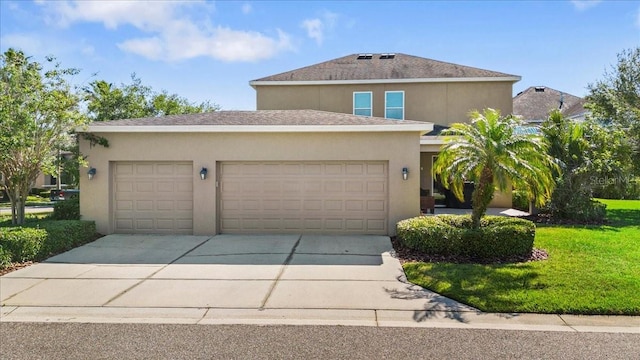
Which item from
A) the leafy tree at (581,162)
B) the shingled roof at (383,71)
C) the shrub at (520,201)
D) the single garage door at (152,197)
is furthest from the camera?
the shingled roof at (383,71)

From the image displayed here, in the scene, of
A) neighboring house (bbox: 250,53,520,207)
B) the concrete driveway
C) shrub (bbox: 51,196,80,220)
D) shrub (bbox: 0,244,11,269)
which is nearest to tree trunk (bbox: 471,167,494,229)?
the concrete driveway

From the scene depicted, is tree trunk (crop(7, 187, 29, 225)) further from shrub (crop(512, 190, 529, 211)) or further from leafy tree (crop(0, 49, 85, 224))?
shrub (crop(512, 190, 529, 211))

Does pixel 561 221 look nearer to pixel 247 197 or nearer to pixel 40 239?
pixel 247 197

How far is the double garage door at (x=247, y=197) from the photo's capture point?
1212cm

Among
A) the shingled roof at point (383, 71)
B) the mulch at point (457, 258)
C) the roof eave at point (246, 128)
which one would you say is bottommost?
the mulch at point (457, 258)

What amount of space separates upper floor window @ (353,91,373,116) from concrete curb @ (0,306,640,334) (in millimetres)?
14626

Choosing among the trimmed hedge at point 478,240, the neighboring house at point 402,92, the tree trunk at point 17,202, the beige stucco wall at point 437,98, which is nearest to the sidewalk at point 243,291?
the trimmed hedge at point 478,240

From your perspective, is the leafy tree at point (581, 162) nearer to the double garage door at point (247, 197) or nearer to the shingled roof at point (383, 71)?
the shingled roof at point (383, 71)

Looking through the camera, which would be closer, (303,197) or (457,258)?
(457,258)

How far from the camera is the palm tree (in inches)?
354

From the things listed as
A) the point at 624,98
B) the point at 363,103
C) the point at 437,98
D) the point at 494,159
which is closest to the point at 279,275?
the point at 494,159

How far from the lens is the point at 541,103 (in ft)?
102

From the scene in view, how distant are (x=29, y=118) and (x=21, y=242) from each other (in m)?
2.93

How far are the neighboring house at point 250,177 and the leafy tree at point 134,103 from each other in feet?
24.1
